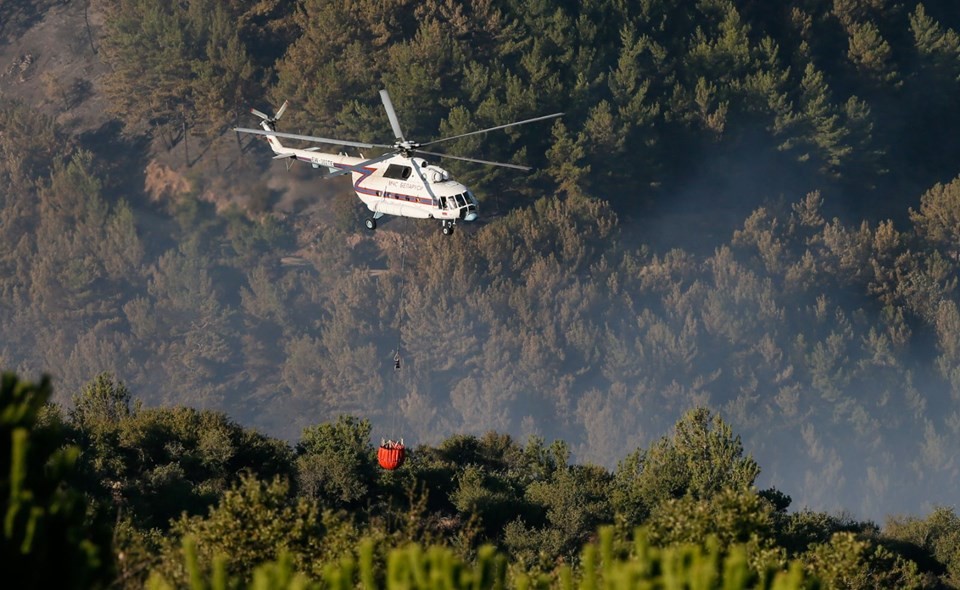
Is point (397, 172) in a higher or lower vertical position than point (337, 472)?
higher

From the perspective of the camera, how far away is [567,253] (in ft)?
438

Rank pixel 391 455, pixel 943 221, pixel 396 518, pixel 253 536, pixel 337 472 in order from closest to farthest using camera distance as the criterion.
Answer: pixel 253 536
pixel 396 518
pixel 391 455
pixel 337 472
pixel 943 221

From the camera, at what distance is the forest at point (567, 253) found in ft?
436

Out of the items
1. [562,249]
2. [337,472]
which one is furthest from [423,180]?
[562,249]

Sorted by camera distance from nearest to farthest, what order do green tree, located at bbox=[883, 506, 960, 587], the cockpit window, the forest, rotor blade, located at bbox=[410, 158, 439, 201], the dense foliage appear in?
the dense foliage
rotor blade, located at bbox=[410, 158, 439, 201]
the cockpit window
green tree, located at bbox=[883, 506, 960, 587]
the forest

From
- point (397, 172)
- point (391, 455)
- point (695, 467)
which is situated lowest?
point (391, 455)

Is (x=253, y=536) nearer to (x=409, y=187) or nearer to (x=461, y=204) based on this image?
(x=461, y=204)

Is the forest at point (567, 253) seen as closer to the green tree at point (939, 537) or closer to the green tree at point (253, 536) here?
the green tree at point (939, 537)

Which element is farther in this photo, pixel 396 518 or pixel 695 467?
pixel 695 467

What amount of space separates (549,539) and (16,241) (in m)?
95.9

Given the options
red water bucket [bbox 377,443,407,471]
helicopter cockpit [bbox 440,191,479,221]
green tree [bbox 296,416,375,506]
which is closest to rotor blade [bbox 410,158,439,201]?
helicopter cockpit [bbox 440,191,479,221]

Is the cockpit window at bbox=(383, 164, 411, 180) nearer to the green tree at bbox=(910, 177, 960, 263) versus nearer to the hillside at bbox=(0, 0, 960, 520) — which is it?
the hillside at bbox=(0, 0, 960, 520)

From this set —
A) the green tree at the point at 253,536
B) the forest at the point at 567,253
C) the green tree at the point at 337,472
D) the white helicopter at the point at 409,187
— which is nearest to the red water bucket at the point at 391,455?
the green tree at the point at 337,472

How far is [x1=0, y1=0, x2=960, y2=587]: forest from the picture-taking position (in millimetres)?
132750
